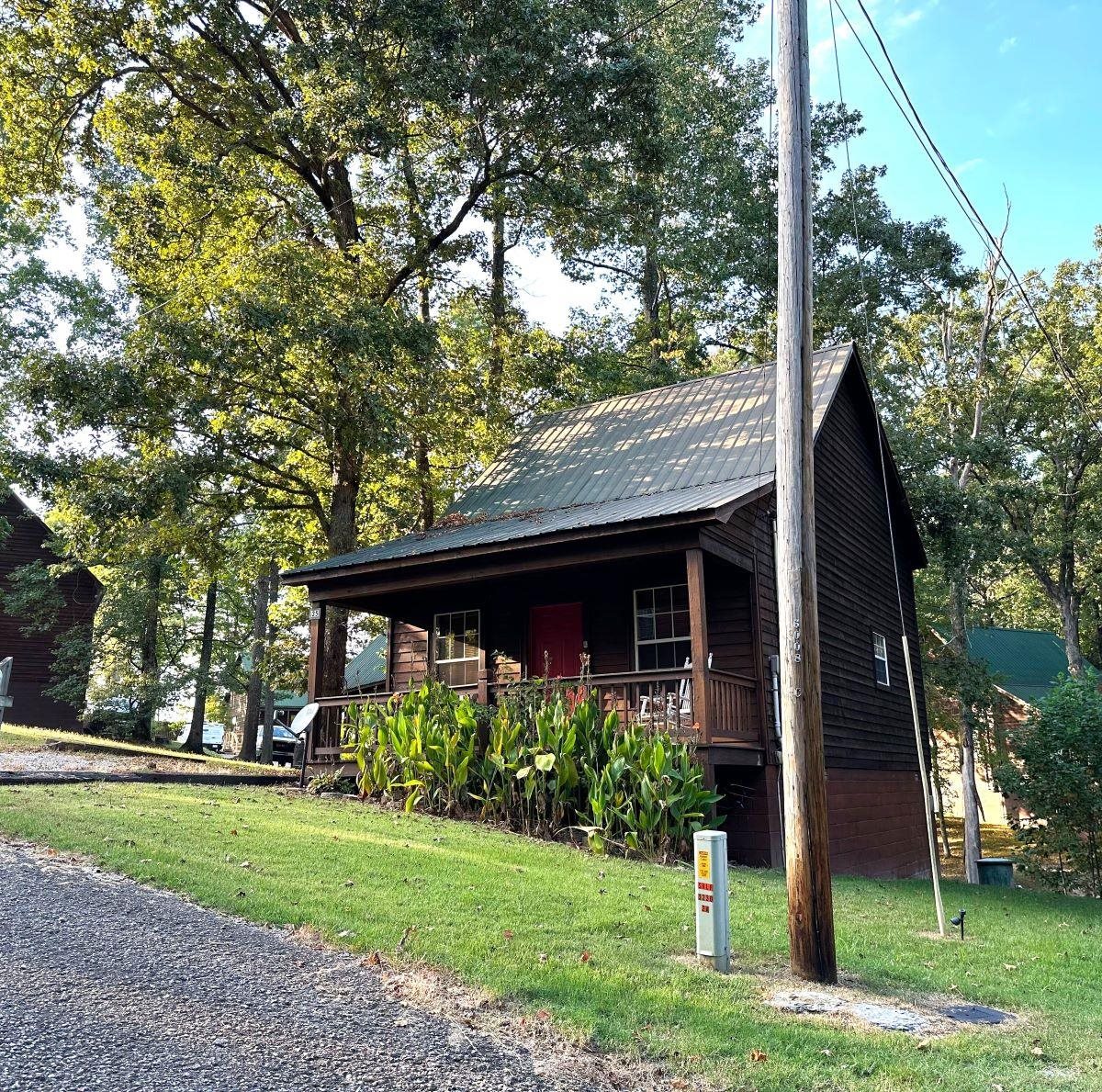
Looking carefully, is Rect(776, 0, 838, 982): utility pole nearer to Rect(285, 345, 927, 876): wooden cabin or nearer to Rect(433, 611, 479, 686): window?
Rect(285, 345, 927, 876): wooden cabin

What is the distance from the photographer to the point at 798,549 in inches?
242

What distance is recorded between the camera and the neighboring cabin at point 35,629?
89.9 feet

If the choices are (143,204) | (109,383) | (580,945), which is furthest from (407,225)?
(580,945)

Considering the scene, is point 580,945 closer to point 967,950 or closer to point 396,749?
point 967,950

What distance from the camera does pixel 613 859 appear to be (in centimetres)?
961

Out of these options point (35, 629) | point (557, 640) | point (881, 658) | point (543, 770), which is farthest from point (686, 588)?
point (35, 629)

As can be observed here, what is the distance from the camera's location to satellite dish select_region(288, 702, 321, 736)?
14094 mm

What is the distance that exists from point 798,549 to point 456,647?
10.5 meters

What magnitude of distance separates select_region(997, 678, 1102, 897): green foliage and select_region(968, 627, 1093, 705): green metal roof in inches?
711

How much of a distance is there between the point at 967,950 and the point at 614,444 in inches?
431

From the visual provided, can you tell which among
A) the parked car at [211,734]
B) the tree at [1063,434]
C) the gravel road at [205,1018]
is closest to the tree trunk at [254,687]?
the parked car at [211,734]

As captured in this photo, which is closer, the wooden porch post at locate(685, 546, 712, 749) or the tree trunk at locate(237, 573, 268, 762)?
the wooden porch post at locate(685, 546, 712, 749)

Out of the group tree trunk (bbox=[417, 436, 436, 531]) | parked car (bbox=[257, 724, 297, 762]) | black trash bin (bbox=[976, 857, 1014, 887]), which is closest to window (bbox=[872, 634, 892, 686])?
black trash bin (bbox=[976, 857, 1014, 887])

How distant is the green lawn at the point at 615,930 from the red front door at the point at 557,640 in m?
4.16
